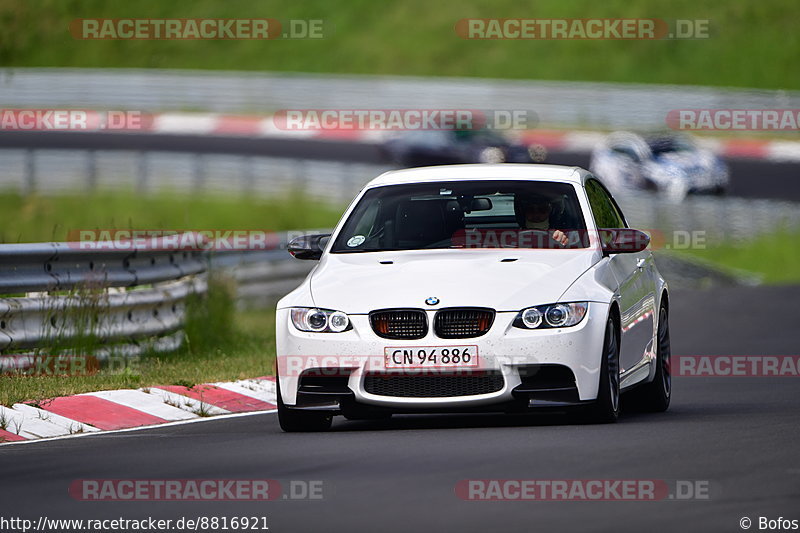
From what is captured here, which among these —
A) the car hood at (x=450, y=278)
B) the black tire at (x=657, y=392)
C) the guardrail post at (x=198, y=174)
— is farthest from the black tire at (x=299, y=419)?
the guardrail post at (x=198, y=174)

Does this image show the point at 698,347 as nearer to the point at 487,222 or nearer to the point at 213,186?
the point at 487,222

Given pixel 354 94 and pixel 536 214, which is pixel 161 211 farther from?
Result: pixel 536 214

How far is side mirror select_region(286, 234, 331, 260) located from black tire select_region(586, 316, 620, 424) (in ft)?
6.52

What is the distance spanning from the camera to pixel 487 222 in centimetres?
1128

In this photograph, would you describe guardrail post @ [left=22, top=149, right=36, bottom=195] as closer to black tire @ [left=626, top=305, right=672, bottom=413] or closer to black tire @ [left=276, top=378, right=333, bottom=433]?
black tire @ [left=626, top=305, right=672, bottom=413]

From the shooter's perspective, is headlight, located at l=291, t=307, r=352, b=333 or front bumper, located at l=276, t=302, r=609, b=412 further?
headlight, located at l=291, t=307, r=352, b=333

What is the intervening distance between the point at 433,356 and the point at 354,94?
3514 centimetres

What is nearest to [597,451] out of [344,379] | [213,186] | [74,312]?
[344,379]

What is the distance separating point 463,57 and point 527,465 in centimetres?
4485

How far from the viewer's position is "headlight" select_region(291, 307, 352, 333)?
409 inches

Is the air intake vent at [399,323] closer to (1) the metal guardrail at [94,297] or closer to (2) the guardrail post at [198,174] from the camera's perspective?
(1) the metal guardrail at [94,297]

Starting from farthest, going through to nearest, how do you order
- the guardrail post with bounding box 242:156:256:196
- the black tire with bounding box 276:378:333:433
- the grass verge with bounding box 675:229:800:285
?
the guardrail post with bounding box 242:156:256:196 < the grass verge with bounding box 675:229:800:285 < the black tire with bounding box 276:378:333:433

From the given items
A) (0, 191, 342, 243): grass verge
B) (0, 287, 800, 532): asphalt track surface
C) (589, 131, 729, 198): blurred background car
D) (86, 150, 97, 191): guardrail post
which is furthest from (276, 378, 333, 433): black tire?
(589, 131, 729, 198): blurred background car

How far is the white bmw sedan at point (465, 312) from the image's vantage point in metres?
10.2
